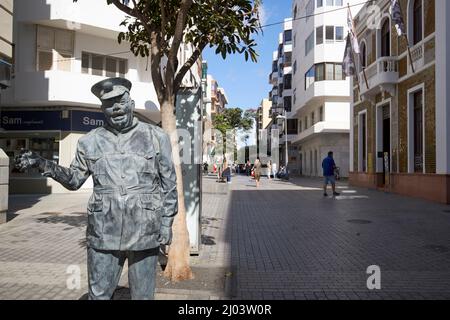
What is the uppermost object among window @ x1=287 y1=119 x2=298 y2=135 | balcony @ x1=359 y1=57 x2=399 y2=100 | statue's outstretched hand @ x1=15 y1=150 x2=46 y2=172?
window @ x1=287 y1=119 x2=298 y2=135

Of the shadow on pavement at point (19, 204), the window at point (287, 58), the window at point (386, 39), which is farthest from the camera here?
the window at point (287, 58)

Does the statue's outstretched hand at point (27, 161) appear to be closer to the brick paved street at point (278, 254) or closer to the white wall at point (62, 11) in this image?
the brick paved street at point (278, 254)

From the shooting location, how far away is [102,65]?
18.7 metres

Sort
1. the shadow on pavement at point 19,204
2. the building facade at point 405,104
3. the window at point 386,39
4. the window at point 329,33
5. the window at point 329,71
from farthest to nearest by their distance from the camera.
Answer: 1. the window at point 329,33
2. the window at point 329,71
3. the window at point 386,39
4. the building facade at point 405,104
5. the shadow on pavement at point 19,204

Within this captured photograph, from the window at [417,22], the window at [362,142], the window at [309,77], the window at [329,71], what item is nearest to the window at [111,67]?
the window at [417,22]

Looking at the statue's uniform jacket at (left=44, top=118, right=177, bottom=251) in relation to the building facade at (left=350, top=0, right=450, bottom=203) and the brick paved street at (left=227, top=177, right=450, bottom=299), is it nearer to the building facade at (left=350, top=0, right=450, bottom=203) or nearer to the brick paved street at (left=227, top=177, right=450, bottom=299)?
the brick paved street at (left=227, top=177, right=450, bottom=299)

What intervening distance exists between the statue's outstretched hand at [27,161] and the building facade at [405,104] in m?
14.1

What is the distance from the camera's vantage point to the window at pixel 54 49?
17.1 metres

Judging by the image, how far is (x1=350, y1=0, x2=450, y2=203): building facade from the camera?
48.0 ft

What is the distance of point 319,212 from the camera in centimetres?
1230

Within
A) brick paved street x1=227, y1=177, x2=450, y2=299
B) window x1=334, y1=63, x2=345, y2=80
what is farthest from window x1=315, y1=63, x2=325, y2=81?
brick paved street x1=227, y1=177, x2=450, y2=299

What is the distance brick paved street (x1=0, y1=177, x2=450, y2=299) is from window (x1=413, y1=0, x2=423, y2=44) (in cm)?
788
